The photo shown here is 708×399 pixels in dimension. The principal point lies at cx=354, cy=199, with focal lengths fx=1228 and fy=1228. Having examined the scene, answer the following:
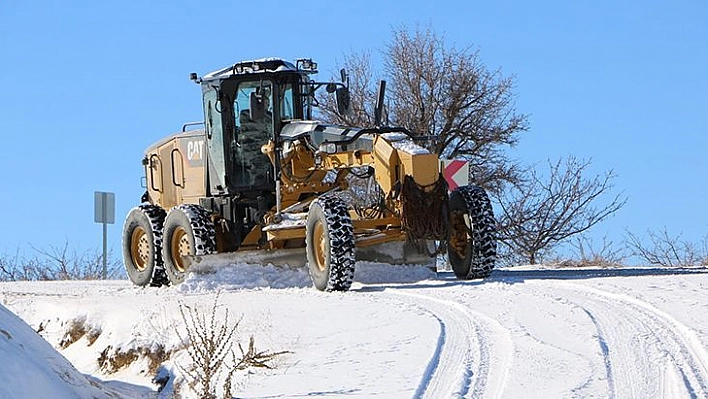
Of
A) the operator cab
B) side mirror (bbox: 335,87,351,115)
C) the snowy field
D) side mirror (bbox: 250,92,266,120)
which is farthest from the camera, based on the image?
the operator cab

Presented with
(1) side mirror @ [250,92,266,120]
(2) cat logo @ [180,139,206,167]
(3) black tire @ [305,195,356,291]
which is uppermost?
(1) side mirror @ [250,92,266,120]

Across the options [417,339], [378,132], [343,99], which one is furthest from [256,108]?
[417,339]

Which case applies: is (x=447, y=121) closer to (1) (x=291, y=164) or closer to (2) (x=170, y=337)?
(1) (x=291, y=164)

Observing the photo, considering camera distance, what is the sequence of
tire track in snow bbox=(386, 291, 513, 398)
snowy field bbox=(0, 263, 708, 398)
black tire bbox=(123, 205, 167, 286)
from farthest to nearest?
black tire bbox=(123, 205, 167, 286) → snowy field bbox=(0, 263, 708, 398) → tire track in snow bbox=(386, 291, 513, 398)

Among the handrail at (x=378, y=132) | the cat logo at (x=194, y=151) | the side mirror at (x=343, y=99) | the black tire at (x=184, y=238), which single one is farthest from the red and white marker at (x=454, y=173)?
the cat logo at (x=194, y=151)

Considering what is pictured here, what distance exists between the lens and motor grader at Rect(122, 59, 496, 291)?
1412 cm

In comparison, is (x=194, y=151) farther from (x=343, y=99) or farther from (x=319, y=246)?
(x=319, y=246)

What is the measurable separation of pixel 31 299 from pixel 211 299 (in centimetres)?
358

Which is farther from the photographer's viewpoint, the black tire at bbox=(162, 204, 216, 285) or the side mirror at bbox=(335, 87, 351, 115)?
the black tire at bbox=(162, 204, 216, 285)

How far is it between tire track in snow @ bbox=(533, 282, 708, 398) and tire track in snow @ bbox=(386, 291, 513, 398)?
0.71 m

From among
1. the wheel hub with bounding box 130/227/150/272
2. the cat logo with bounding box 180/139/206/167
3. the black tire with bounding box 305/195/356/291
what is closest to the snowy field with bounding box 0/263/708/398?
the black tire with bounding box 305/195/356/291

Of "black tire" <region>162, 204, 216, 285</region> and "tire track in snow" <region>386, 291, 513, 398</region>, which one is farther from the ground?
"black tire" <region>162, 204, 216, 285</region>

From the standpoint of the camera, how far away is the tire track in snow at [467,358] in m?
7.70

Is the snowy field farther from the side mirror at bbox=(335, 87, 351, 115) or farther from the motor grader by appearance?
the side mirror at bbox=(335, 87, 351, 115)
